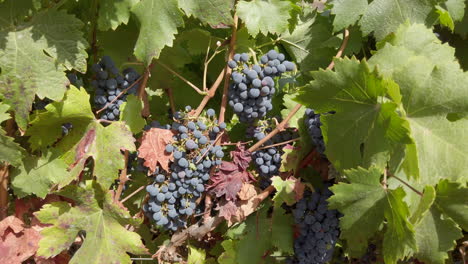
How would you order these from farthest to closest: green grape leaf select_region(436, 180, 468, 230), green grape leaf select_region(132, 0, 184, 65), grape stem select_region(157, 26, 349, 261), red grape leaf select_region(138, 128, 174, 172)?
1. grape stem select_region(157, 26, 349, 261)
2. red grape leaf select_region(138, 128, 174, 172)
3. green grape leaf select_region(132, 0, 184, 65)
4. green grape leaf select_region(436, 180, 468, 230)

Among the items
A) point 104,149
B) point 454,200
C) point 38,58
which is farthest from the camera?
point 104,149

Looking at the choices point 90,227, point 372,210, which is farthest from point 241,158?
point 90,227

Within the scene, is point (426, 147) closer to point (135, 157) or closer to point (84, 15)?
point (135, 157)

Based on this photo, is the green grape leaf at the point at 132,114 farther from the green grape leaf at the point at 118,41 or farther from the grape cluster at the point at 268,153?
the grape cluster at the point at 268,153

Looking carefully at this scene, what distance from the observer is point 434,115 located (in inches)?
67.6

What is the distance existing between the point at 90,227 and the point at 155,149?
0.44m

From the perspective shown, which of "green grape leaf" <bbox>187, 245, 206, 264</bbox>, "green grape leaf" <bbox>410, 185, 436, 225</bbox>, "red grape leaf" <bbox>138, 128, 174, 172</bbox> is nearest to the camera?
"green grape leaf" <bbox>410, 185, 436, 225</bbox>

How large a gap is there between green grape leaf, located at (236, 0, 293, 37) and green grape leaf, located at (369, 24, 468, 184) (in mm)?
496

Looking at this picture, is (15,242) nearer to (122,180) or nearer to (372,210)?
(122,180)

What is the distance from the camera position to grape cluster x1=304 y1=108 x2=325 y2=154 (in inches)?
75.5

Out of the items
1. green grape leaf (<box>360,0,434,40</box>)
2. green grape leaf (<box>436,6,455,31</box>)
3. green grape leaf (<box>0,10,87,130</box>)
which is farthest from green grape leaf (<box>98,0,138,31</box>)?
green grape leaf (<box>436,6,455,31</box>)

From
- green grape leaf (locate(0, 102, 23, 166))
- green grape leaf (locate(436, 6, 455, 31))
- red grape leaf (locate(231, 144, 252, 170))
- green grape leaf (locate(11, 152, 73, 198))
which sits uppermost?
green grape leaf (locate(436, 6, 455, 31))

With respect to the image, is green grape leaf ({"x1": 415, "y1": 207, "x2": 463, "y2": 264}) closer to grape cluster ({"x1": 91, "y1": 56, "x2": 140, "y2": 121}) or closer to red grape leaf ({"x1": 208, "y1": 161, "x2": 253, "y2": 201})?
red grape leaf ({"x1": 208, "y1": 161, "x2": 253, "y2": 201})

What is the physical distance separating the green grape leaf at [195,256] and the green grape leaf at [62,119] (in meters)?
0.72
